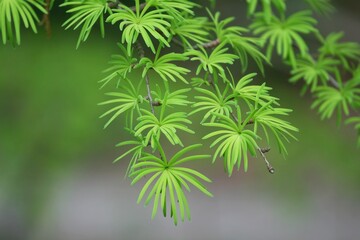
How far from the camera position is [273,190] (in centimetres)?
252

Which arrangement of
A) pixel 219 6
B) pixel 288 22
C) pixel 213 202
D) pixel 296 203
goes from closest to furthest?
pixel 288 22 < pixel 219 6 < pixel 296 203 < pixel 213 202

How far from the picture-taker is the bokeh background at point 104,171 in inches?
58.6

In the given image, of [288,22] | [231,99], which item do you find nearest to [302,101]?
[288,22]

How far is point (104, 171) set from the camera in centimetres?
274

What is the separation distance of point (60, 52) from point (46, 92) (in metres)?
0.13

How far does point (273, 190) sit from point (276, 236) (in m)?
0.22

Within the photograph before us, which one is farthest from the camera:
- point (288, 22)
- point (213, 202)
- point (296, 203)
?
point (213, 202)

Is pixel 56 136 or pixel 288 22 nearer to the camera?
pixel 288 22

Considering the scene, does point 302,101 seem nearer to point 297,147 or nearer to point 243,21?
point 297,147

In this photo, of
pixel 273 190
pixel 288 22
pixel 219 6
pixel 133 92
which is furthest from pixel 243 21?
pixel 133 92

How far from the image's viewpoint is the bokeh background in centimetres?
149

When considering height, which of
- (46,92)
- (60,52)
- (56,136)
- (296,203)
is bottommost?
(296,203)

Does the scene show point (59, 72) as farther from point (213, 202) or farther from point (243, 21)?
point (213, 202)

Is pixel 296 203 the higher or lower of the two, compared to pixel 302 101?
lower
